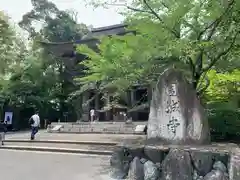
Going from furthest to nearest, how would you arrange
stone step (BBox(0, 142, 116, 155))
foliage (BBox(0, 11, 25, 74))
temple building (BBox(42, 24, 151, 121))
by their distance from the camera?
temple building (BBox(42, 24, 151, 121)), foliage (BBox(0, 11, 25, 74)), stone step (BBox(0, 142, 116, 155))

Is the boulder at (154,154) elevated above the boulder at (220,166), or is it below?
above

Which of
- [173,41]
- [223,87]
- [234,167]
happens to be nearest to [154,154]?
[234,167]

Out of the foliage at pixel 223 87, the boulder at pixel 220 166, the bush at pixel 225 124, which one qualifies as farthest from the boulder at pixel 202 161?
the bush at pixel 225 124

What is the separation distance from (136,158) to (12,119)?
23568 millimetres

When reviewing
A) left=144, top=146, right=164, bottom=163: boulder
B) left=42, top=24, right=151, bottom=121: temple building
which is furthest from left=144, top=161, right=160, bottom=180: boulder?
left=42, top=24, right=151, bottom=121: temple building

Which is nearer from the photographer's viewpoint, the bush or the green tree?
the green tree

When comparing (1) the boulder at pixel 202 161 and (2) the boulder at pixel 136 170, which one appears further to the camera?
(2) the boulder at pixel 136 170

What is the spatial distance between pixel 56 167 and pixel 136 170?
140 inches

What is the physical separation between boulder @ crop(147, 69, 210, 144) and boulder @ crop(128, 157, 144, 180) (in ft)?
3.22

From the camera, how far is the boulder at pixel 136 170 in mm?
8078

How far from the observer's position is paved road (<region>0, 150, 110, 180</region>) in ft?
29.8

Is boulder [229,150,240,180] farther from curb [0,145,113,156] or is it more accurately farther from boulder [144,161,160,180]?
curb [0,145,113,156]

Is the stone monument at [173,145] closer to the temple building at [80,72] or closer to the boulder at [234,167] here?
the boulder at [234,167]

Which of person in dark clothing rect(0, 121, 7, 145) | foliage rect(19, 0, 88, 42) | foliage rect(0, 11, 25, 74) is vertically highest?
foliage rect(19, 0, 88, 42)
